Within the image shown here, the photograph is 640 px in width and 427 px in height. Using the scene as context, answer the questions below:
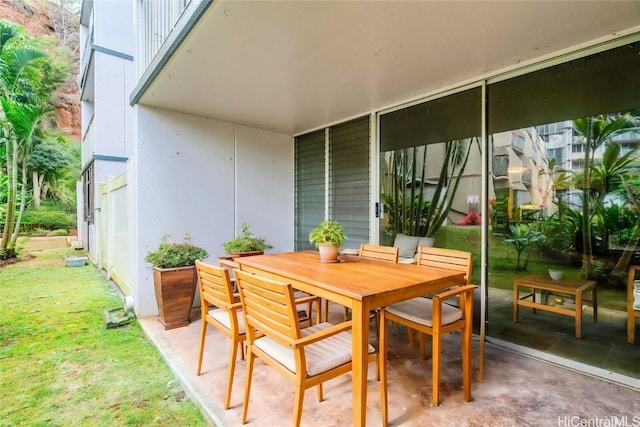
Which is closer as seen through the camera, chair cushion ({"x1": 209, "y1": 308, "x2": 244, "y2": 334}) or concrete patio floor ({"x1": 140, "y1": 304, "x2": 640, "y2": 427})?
concrete patio floor ({"x1": 140, "y1": 304, "x2": 640, "y2": 427})

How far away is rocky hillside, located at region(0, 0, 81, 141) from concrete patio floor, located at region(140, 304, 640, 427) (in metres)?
20.6

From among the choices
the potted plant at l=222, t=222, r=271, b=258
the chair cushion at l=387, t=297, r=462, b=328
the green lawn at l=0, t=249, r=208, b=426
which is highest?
the potted plant at l=222, t=222, r=271, b=258

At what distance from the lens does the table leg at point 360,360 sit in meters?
1.42

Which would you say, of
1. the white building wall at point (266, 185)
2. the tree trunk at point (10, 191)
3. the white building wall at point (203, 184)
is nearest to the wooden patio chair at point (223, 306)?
the white building wall at point (203, 184)

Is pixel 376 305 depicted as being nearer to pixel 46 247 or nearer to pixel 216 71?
pixel 216 71

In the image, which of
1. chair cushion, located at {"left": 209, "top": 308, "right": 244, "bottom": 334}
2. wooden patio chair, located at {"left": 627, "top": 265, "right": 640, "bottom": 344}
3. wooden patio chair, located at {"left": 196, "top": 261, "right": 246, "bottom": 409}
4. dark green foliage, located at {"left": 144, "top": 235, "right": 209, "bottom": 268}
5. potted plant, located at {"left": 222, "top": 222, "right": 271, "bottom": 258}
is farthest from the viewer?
potted plant, located at {"left": 222, "top": 222, "right": 271, "bottom": 258}

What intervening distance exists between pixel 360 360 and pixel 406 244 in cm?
226

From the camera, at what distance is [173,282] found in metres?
3.07

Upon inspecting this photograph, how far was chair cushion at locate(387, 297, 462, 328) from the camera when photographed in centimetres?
199

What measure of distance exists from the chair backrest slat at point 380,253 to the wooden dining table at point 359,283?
268mm

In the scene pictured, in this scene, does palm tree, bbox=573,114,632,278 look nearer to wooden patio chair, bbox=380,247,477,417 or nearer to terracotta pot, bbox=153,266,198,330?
wooden patio chair, bbox=380,247,477,417

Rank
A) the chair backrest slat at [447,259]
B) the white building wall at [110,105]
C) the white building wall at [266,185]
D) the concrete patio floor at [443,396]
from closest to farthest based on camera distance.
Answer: the concrete patio floor at [443,396], the chair backrest slat at [447,259], the white building wall at [266,185], the white building wall at [110,105]

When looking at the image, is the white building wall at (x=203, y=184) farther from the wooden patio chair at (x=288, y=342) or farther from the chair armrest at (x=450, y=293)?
the chair armrest at (x=450, y=293)

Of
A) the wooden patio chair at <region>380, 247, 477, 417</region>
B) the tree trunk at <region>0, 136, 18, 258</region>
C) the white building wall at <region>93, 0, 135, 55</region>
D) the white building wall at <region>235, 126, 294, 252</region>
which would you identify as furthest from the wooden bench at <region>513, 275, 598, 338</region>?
the tree trunk at <region>0, 136, 18, 258</region>
